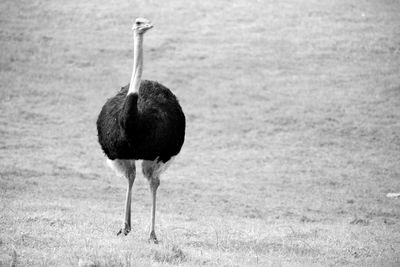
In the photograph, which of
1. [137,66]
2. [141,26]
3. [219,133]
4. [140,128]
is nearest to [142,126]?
[140,128]

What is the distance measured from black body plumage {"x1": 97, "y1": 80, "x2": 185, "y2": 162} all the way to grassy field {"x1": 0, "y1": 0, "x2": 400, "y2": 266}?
1.27 m

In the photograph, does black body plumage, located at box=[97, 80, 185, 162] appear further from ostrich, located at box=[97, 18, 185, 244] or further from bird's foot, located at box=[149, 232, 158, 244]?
bird's foot, located at box=[149, 232, 158, 244]

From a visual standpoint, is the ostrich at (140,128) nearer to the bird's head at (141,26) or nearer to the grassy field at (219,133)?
the bird's head at (141,26)

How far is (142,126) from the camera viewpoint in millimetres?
8969

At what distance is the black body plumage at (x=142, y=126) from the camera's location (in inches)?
348

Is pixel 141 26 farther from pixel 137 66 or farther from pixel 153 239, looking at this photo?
pixel 153 239

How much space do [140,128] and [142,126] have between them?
0.18ft

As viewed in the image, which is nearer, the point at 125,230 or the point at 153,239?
the point at 153,239

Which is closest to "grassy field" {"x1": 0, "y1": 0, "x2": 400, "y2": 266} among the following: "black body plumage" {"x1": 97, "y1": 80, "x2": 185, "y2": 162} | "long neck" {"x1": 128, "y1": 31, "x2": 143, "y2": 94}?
"black body plumage" {"x1": 97, "y1": 80, "x2": 185, "y2": 162}

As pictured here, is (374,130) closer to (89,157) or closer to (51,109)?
(89,157)

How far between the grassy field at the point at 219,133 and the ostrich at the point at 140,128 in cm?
102

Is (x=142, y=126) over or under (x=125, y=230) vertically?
over

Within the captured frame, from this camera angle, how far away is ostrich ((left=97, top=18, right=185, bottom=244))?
8.88 metres

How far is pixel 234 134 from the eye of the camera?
22359mm
